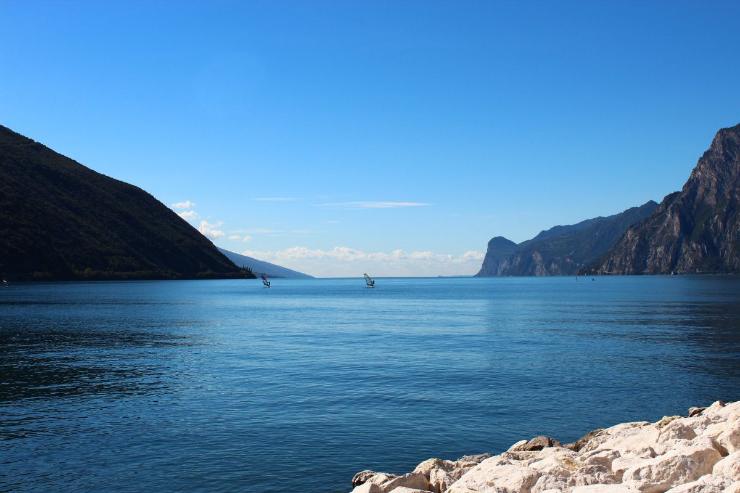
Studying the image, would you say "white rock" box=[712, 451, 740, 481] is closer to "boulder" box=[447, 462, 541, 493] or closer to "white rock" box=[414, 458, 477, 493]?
"boulder" box=[447, 462, 541, 493]

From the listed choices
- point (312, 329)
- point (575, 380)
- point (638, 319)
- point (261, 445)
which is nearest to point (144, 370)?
point (261, 445)

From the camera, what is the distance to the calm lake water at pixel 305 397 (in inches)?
862

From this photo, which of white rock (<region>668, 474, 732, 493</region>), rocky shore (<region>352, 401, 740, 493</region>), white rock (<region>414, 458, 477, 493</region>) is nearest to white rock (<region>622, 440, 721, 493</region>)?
rocky shore (<region>352, 401, 740, 493</region>)

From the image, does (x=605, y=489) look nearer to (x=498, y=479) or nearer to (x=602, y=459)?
(x=498, y=479)

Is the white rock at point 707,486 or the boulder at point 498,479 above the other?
the white rock at point 707,486

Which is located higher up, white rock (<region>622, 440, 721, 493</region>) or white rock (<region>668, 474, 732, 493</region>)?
white rock (<region>668, 474, 732, 493</region>)

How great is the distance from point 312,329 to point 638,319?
46.7m

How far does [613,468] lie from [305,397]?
64.4 ft

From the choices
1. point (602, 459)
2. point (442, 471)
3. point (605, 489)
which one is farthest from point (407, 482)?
point (605, 489)

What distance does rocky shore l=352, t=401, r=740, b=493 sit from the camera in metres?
13.1

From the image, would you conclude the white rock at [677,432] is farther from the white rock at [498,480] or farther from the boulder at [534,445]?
the white rock at [498,480]

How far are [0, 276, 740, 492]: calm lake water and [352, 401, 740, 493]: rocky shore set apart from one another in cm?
367

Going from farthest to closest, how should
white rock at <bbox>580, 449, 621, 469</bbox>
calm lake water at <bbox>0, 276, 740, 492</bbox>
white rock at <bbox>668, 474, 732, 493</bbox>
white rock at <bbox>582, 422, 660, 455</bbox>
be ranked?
calm lake water at <bbox>0, 276, 740, 492</bbox>, white rock at <bbox>582, 422, 660, 455</bbox>, white rock at <bbox>580, 449, 621, 469</bbox>, white rock at <bbox>668, 474, 732, 493</bbox>

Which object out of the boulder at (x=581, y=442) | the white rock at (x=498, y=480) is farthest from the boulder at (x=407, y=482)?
the boulder at (x=581, y=442)
